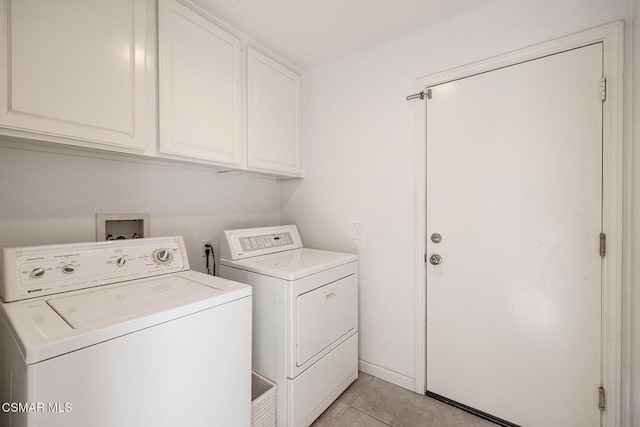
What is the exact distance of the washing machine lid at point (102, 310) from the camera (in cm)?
72

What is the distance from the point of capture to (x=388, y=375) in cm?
189

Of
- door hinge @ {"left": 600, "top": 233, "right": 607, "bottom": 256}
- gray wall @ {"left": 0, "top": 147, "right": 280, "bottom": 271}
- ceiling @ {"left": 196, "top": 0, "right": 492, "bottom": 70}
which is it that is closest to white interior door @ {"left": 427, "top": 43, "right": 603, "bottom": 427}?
door hinge @ {"left": 600, "top": 233, "right": 607, "bottom": 256}

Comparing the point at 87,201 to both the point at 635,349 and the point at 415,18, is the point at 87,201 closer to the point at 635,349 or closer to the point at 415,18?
the point at 415,18

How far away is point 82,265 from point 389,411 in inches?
73.0

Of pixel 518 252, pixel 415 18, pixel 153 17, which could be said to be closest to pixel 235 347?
pixel 518 252

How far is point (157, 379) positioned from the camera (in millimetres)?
875

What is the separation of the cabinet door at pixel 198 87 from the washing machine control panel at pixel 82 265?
1.79 feet

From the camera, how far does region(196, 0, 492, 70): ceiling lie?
1520 mm

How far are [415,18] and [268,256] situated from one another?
1.84 meters

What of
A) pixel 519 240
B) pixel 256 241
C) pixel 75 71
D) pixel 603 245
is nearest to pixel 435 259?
pixel 519 240
